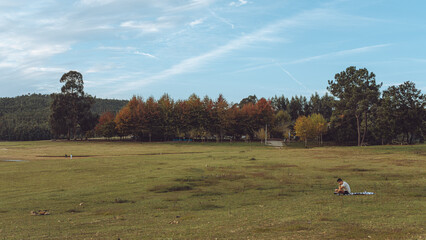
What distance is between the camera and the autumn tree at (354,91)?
99994mm

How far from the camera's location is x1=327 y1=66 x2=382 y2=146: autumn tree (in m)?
100.0

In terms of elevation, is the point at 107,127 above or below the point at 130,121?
below

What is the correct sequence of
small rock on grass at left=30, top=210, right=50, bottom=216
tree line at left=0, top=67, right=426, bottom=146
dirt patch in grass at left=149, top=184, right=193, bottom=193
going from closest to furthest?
small rock on grass at left=30, top=210, right=50, bottom=216
dirt patch in grass at left=149, top=184, right=193, bottom=193
tree line at left=0, top=67, right=426, bottom=146

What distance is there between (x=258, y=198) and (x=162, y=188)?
336 inches

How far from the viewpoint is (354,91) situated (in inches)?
3949

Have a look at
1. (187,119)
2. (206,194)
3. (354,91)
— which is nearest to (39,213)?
(206,194)

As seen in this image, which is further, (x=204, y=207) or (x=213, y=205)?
(x=213, y=205)

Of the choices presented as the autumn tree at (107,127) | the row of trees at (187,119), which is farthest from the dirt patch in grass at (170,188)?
the autumn tree at (107,127)

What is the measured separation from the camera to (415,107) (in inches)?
3866

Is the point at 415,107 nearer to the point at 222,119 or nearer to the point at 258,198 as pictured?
the point at 222,119

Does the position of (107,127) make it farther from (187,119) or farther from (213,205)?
(213,205)

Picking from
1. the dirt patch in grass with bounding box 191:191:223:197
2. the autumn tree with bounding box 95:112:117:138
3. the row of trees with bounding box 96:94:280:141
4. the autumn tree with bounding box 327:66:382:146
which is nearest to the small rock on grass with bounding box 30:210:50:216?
the dirt patch in grass with bounding box 191:191:223:197

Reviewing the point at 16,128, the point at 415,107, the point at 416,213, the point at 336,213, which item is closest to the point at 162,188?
the point at 336,213

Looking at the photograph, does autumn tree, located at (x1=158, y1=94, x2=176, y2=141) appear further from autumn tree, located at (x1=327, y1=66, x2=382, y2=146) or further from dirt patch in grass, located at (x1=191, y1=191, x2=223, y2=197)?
dirt patch in grass, located at (x1=191, y1=191, x2=223, y2=197)
